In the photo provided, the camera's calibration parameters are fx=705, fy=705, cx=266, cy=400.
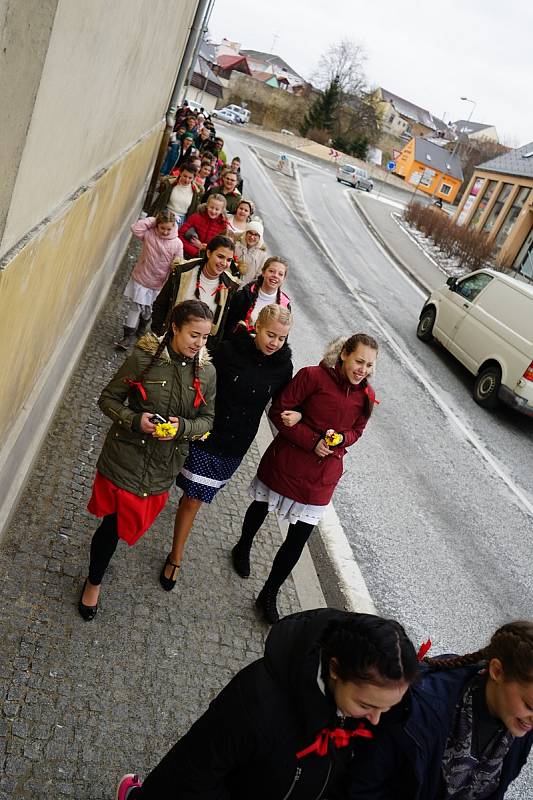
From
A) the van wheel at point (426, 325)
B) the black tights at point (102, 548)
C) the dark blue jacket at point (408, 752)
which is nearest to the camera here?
the dark blue jacket at point (408, 752)

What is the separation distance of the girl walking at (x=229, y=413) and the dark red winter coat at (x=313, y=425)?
15cm

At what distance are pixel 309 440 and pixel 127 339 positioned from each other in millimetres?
4060

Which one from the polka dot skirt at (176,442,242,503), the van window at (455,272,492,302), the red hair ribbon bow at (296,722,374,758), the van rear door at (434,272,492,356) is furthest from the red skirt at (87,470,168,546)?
the van window at (455,272,492,302)

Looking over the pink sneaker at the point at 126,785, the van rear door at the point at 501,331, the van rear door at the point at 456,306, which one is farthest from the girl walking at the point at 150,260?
the van rear door at the point at 456,306

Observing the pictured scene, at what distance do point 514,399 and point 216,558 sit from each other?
742cm

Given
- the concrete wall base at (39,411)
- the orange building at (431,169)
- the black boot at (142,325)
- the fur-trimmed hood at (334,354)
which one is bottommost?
the black boot at (142,325)

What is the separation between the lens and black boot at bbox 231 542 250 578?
4.90 m

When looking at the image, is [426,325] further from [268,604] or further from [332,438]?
[268,604]

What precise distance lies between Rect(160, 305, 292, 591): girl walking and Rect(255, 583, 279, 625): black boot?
588 mm

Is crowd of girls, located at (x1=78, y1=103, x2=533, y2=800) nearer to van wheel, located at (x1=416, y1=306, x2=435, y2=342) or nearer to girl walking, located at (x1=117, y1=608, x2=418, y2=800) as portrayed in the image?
girl walking, located at (x1=117, y1=608, x2=418, y2=800)

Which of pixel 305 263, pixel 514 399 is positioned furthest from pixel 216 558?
pixel 305 263

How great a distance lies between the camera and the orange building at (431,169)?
82.1 meters

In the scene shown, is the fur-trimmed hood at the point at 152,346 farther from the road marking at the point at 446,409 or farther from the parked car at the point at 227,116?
the parked car at the point at 227,116

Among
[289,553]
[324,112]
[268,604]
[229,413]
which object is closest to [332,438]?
[229,413]
